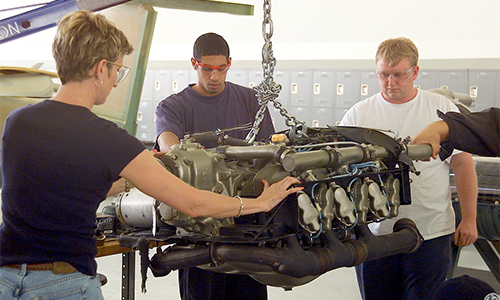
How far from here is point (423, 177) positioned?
7.31 feet

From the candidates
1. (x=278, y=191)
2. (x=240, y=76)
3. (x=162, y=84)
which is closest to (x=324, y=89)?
(x=240, y=76)

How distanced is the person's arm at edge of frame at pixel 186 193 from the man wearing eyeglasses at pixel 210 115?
715 millimetres

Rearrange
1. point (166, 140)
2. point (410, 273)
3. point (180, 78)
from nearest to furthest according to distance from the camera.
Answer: point (410, 273)
point (166, 140)
point (180, 78)

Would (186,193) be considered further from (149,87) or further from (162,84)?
(149,87)

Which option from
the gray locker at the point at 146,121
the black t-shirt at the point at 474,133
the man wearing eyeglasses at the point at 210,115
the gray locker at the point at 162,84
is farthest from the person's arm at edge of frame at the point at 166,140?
the gray locker at the point at 146,121

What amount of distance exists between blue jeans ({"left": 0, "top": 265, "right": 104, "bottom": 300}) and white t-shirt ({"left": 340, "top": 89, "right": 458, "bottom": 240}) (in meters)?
1.38

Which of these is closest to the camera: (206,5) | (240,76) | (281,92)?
(206,5)

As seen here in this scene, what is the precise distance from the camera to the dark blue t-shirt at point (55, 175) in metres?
1.27

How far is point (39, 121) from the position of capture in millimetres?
1276

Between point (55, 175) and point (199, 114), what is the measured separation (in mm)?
1231

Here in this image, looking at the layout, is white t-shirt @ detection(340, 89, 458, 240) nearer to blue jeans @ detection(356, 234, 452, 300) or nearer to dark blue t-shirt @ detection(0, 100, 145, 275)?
blue jeans @ detection(356, 234, 452, 300)

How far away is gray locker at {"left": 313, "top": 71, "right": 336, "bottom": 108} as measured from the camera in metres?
7.59

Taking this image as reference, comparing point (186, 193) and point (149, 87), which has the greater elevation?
point (149, 87)

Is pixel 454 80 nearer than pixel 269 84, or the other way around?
pixel 269 84
